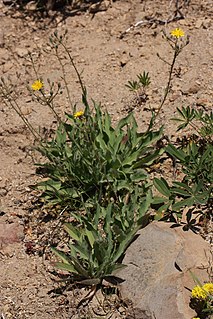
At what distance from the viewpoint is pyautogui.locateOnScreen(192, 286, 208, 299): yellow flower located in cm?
324

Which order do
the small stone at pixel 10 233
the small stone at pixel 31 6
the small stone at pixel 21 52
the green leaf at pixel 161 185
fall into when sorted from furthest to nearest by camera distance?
the small stone at pixel 31 6
the small stone at pixel 21 52
the small stone at pixel 10 233
the green leaf at pixel 161 185

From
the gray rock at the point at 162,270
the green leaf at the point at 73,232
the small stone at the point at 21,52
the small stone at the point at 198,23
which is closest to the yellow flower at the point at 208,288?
the gray rock at the point at 162,270

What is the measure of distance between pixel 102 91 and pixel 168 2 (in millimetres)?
1308

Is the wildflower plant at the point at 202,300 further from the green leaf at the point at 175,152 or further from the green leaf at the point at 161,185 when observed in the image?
the green leaf at the point at 175,152

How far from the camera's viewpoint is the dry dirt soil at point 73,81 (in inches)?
152

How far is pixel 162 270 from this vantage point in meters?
3.58

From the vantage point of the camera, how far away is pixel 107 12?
5.87 meters

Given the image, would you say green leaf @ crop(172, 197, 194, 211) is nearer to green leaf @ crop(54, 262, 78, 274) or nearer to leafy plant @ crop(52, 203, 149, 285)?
leafy plant @ crop(52, 203, 149, 285)

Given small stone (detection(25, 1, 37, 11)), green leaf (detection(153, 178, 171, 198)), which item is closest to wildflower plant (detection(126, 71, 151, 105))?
green leaf (detection(153, 178, 171, 198))

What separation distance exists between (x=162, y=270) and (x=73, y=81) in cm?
238

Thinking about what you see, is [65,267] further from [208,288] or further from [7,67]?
[7,67]

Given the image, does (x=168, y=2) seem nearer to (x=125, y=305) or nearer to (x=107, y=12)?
(x=107, y=12)

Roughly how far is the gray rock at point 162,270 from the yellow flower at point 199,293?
133 millimetres

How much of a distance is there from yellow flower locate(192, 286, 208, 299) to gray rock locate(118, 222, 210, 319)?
0.13 m
